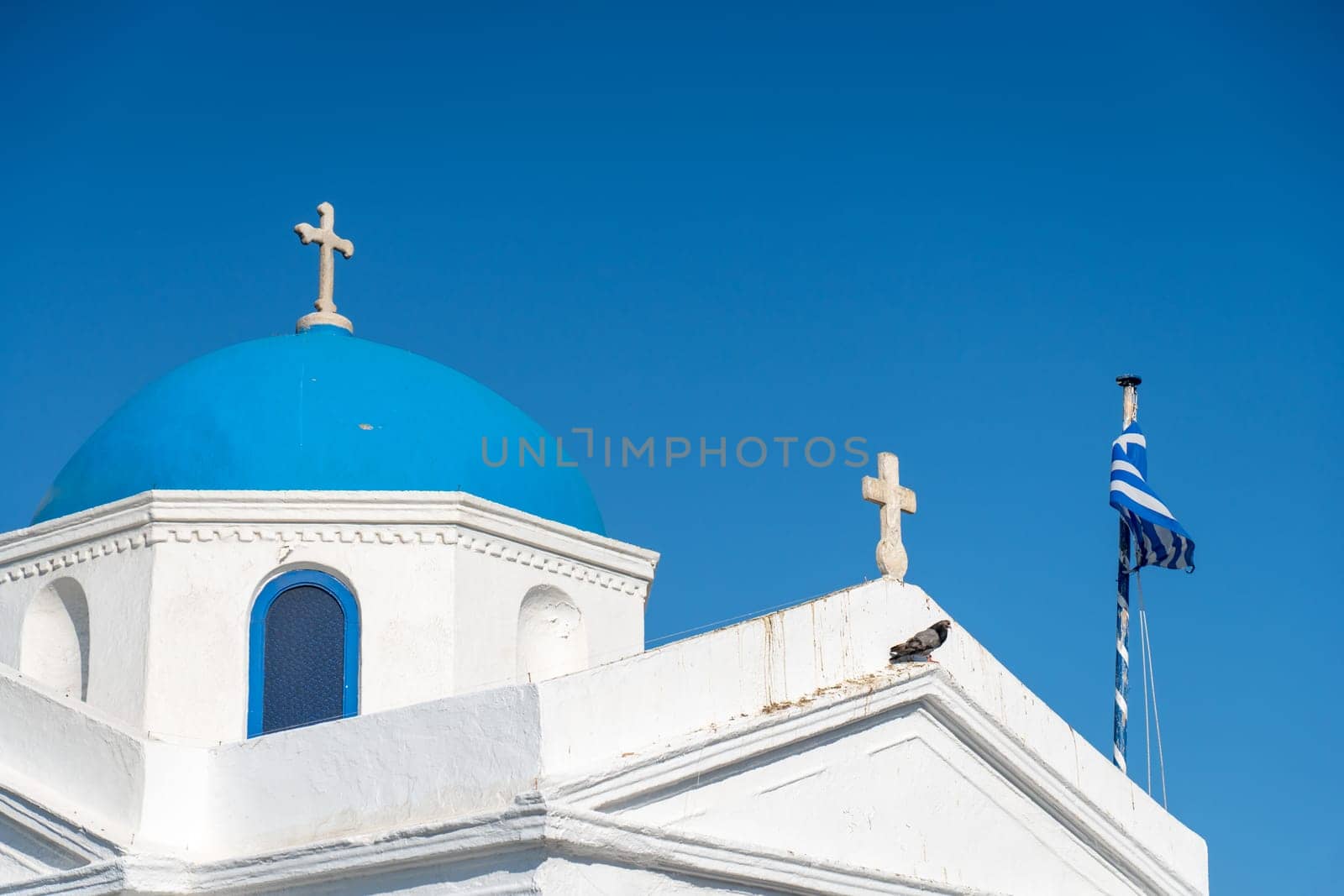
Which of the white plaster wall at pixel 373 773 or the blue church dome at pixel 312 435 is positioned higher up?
the blue church dome at pixel 312 435

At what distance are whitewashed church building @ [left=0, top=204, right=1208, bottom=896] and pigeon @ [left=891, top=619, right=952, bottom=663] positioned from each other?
0.14m

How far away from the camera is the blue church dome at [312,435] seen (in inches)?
610

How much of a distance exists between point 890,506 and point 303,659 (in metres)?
4.62

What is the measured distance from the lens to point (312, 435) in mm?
15609

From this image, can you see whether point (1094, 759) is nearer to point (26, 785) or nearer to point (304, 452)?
point (304, 452)

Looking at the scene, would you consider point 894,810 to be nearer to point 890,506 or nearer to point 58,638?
point 890,506

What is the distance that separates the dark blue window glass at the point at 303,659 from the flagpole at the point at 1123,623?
242 inches

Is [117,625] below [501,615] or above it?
below

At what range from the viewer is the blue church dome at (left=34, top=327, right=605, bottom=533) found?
610 inches

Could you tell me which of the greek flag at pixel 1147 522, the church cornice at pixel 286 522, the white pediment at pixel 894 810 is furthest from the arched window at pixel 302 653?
the greek flag at pixel 1147 522

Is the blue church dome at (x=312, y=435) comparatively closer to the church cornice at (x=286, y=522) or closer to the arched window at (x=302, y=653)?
the church cornice at (x=286, y=522)

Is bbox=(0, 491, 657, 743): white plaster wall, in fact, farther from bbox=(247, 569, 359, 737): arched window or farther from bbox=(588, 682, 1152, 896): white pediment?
bbox=(588, 682, 1152, 896): white pediment

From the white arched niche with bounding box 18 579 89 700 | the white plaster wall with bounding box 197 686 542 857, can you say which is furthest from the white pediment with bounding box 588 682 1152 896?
the white arched niche with bounding box 18 579 89 700

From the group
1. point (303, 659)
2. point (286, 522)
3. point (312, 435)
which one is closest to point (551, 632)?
point (303, 659)
